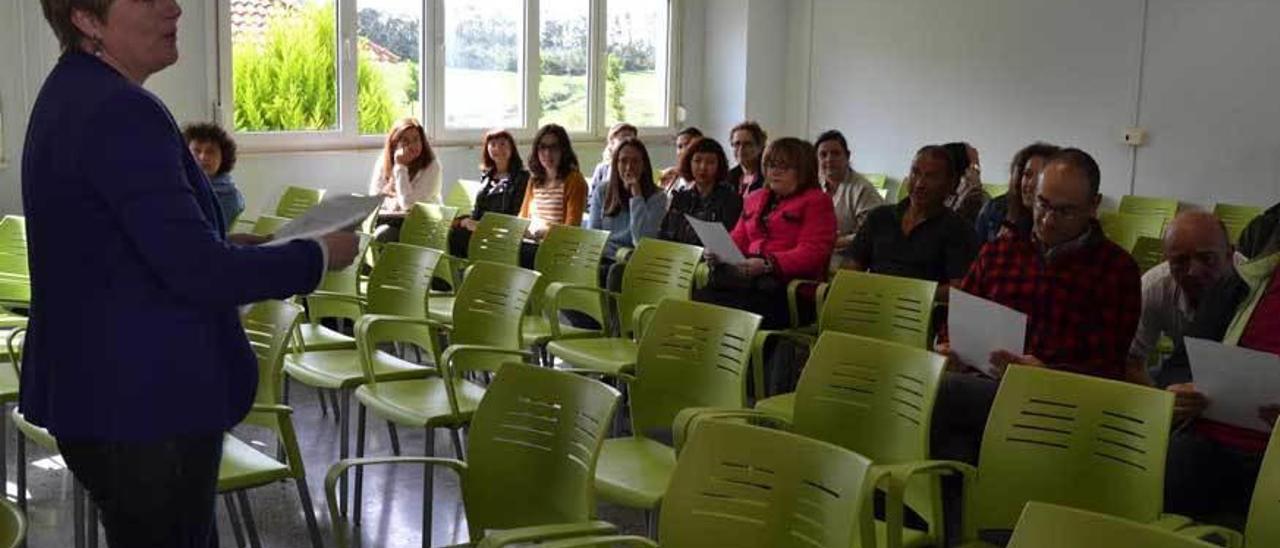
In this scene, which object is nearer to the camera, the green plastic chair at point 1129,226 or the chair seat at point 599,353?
the chair seat at point 599,353

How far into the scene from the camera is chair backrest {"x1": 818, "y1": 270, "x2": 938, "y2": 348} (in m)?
4.30

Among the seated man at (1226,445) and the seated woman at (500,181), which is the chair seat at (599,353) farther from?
the seated woman at (500,181)

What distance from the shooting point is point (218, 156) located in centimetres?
650

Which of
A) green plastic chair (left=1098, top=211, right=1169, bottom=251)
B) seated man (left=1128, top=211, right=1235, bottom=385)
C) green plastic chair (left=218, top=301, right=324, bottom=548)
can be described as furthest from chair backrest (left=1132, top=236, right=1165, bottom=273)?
green plastic chair (left=218, top=301, right=324, bottom=548)

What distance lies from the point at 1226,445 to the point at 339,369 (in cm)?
283

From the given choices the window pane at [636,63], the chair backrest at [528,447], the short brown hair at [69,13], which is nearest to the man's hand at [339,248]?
the short brown hair at [69,13]

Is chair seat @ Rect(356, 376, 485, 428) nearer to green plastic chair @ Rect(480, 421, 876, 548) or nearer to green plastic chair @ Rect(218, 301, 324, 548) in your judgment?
green plastic chair @ Rect(218, 301, 324, 548)

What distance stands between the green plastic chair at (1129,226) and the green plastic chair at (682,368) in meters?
3.43

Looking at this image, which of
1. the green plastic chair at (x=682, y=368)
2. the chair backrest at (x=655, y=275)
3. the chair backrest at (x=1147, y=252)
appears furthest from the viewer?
the chair backrest at (x=1147, y=252)

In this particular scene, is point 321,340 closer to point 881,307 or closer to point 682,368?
point 682,368

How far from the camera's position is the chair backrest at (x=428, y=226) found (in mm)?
6566

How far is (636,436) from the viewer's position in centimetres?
371

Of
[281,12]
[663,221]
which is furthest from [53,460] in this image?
[281,12]

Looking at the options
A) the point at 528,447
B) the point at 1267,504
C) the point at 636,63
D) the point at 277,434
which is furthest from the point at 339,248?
the point at 636,63
